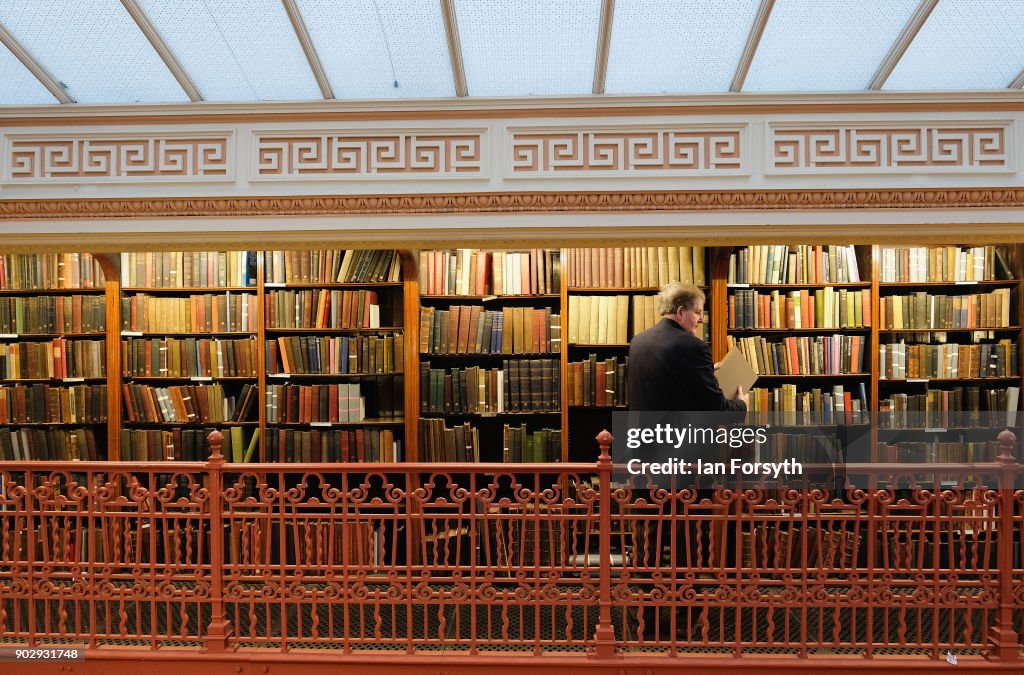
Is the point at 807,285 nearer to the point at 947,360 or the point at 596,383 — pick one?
the point at 947,360

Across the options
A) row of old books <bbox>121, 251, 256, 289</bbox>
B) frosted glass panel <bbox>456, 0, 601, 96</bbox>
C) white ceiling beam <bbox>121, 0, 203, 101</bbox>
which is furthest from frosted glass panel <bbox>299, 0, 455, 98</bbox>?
row of old books <bbox>121, 251, 256, 289</bbox>

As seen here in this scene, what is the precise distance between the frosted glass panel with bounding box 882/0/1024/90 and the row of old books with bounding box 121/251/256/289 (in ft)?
12.2

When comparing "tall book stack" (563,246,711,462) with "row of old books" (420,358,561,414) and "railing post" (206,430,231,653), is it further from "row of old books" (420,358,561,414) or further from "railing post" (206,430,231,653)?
"railing post" (206,430,231,653)

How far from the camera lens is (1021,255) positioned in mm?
4312

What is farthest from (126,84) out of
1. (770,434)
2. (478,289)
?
(770,434)

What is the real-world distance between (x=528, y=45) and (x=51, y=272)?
3473mm

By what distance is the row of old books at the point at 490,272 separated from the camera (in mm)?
4410

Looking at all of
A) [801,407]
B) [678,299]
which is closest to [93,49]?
[678,299]

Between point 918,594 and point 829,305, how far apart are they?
2018 millimetres

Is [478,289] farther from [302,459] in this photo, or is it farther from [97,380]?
[97,380]

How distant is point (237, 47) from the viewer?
3.16m

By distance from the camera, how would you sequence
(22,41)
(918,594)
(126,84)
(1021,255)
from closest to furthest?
(918,594), (22,41), (126,84), (1021,255)

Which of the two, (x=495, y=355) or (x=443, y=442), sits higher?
(x=495, y=355)

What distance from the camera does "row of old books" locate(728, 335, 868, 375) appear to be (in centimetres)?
433
